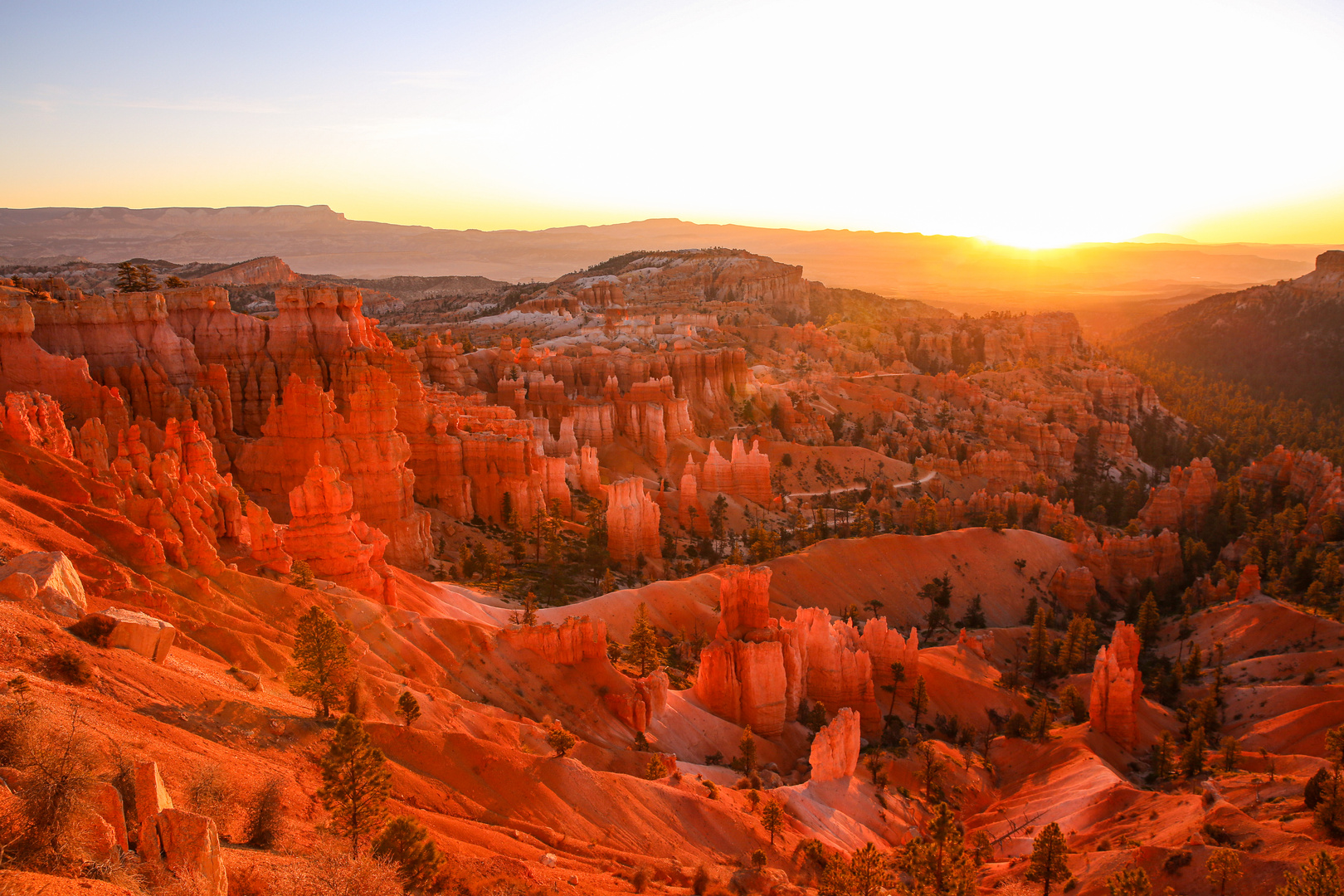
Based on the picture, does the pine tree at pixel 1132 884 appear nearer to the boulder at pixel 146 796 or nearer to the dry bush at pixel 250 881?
the dry bush at pixel 250 881

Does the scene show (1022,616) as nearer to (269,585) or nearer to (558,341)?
(269,585)

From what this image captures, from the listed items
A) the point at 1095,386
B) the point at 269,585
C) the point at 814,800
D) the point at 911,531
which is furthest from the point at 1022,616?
the point at 1095,386

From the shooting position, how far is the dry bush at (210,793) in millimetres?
10508

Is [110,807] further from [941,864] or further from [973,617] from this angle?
[973,617]

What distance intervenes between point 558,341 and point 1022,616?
5018 cm

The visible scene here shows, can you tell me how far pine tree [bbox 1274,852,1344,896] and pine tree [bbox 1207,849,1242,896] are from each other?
1222 mm

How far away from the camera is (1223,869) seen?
789 inches

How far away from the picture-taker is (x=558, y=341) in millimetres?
86562

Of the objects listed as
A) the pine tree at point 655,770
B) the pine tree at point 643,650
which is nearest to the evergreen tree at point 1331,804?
the pine tree at point 655,770

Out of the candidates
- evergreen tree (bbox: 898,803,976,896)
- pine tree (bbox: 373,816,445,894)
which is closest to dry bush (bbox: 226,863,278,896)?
pine tree (bbox: 373,816,445,894)

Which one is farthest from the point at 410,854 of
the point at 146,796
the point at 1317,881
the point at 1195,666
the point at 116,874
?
the point at 1195,666

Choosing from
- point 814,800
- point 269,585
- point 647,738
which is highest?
point 269,585

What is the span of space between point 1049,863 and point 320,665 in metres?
17.5

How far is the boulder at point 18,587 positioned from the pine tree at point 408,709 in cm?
661
